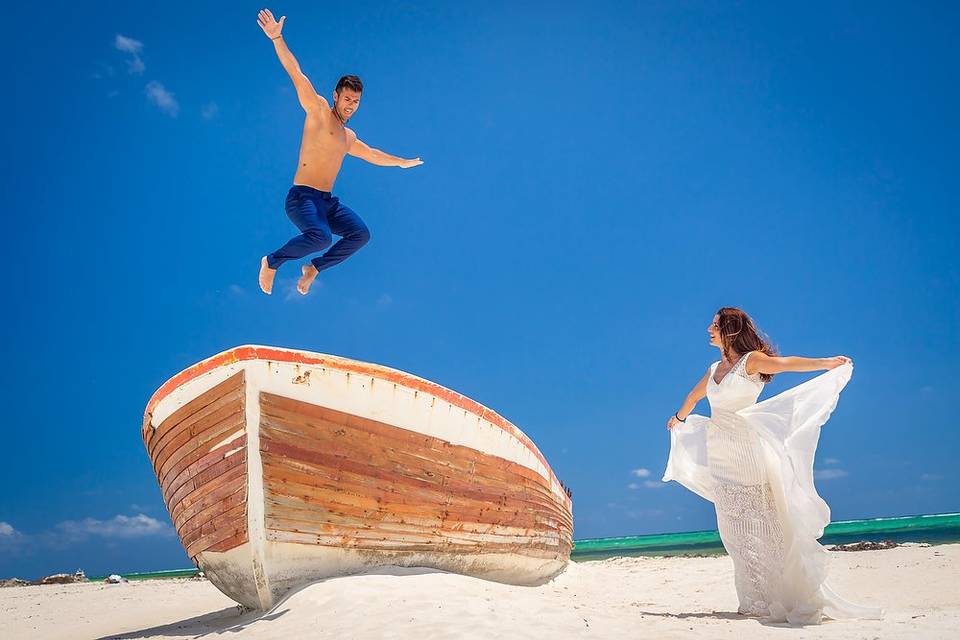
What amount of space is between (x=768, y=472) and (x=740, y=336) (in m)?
1.01

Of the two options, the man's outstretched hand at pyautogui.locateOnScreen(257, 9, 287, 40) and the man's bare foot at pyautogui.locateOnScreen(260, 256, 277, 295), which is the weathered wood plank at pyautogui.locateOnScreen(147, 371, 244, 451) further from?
the man's outstretched hand at pyautogui.locateOnScreen(257, 9, 287, 40)

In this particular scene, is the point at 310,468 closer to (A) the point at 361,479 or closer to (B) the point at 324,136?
(A) the point at 361,479

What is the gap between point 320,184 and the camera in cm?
583

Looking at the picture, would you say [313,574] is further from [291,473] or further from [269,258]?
[269,258]

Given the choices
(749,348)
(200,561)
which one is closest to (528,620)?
(749,348)

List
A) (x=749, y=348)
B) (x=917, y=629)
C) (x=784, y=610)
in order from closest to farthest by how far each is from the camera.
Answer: (x=917, y=629), (x=784, y=610), (x=749, y=348)

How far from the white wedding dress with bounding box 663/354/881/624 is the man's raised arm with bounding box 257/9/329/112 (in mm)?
3929

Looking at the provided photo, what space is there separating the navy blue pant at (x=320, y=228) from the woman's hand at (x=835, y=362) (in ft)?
12.7

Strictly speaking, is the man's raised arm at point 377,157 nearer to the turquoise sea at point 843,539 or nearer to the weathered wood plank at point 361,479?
the weathered wood plank at point 361,479

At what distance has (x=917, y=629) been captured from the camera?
12.4ft

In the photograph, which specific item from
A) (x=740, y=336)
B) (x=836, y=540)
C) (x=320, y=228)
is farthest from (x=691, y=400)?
(x=836, y=540)

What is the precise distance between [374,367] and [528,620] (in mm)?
2282

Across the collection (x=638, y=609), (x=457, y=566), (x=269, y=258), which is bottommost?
(x=638, y=609)

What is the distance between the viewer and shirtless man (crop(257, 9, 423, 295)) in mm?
5578
